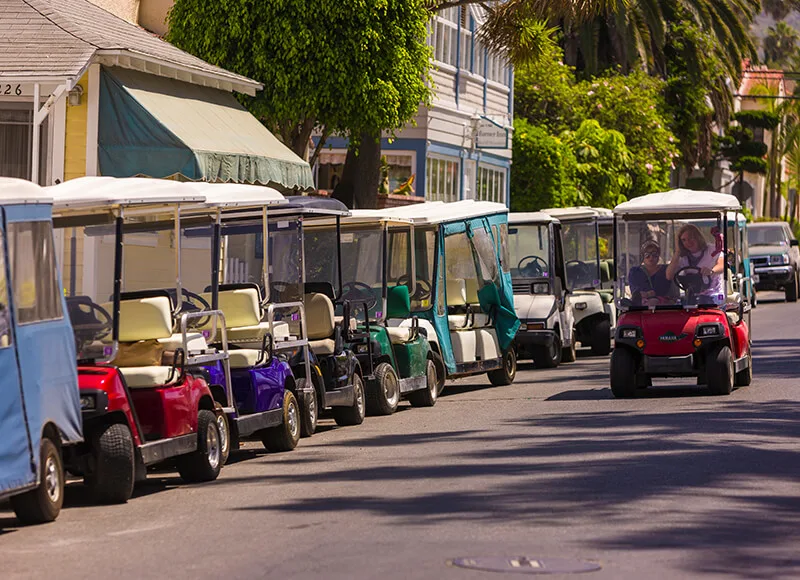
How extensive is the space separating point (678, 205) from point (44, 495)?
37.1 ft

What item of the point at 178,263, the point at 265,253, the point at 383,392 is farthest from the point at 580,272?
the point at 178,263

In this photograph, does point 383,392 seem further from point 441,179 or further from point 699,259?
point 441,179

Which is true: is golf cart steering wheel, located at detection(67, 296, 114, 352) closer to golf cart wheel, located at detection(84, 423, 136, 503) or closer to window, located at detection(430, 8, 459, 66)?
golf cart wheel, located at detection(84, 423, 136, 503)

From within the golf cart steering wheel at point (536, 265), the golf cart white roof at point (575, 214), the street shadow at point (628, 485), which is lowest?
the street shadow at point (628, 485)

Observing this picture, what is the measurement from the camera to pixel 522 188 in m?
43.8

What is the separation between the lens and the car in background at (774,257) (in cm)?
4709

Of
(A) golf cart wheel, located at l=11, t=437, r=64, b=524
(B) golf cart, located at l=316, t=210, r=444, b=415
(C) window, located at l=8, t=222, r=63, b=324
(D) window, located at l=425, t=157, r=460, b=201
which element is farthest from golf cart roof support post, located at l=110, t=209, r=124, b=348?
(D) window, located at l=425, t=157, r=460, b=201

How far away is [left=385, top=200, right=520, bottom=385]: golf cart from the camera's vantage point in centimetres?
1969

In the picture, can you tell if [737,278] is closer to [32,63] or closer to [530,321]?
[530,321]

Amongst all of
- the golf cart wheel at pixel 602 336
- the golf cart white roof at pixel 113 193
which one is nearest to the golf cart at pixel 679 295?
the golf cart wheel at pixel 602 336

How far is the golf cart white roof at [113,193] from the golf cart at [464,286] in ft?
21.9

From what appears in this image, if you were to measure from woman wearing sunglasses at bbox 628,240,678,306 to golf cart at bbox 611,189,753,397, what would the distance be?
1cm

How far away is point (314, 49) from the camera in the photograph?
2567 centimetres

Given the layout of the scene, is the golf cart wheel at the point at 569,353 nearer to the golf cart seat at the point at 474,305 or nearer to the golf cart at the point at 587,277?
the golf cart at the point at 587,277
